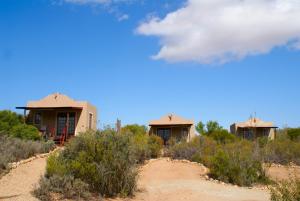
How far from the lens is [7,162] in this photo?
16812 millimetres

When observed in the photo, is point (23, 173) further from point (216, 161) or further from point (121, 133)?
point (216, 161)

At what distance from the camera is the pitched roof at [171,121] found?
37.9 meters

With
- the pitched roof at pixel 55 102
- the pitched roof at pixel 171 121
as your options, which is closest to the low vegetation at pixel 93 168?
the pitched roof at pixel 55 102

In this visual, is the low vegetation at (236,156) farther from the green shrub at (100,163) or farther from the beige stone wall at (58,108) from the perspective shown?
the beige stone wall at (58,108)

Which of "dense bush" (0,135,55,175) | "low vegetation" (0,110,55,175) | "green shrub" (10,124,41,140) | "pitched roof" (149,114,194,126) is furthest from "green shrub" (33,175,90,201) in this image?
"pitched roof" (149,114,194,126)

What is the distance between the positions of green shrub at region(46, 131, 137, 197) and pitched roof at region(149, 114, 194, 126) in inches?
928

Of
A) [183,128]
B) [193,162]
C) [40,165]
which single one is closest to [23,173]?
[40,165]

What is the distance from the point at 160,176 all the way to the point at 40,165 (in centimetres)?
507

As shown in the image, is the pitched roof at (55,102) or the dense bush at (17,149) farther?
the pitched roof at (55,102)

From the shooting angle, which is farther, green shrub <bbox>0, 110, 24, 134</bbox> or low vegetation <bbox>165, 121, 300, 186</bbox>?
green shrub <bbox>0, 110, 24, 134</bbox>

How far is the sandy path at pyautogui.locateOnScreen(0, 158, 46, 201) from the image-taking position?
40.1 ft

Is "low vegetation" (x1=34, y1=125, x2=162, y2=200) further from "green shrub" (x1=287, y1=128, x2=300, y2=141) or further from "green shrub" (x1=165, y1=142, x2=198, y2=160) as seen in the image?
"green shrub" (x1=287, y1=128, x2=300, y2=141)

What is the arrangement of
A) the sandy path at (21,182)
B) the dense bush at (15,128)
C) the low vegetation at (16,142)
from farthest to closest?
the dense bush at (15,128), the low vegetation at (16,142), the sandy path at (21,182)

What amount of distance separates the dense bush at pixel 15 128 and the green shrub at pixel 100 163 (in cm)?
1128
